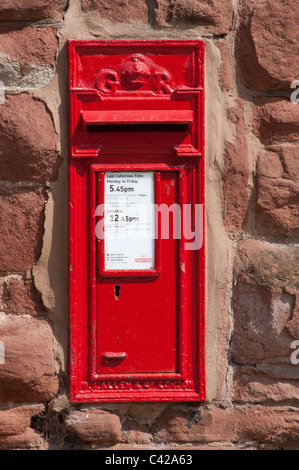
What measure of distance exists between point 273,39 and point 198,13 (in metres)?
0.27

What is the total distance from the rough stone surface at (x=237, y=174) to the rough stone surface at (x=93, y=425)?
30.7 inches

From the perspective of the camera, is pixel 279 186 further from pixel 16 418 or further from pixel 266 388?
pixel 16 418

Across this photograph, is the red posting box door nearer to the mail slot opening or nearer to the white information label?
the white information label

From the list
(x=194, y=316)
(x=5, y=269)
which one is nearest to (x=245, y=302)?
(x=194, y=316)

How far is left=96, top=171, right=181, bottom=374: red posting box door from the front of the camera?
1779mm

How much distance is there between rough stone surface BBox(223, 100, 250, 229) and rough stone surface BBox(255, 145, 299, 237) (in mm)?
51

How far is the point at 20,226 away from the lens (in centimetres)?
182

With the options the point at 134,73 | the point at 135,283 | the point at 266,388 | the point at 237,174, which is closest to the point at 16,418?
the point at 135,283

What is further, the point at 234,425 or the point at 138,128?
the point at 234,425

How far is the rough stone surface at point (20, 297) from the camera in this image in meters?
1.83

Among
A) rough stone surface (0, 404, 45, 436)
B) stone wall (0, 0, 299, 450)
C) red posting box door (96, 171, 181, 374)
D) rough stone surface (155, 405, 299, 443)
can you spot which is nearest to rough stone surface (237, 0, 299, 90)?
stone wall (0, 0, 299, 450)
